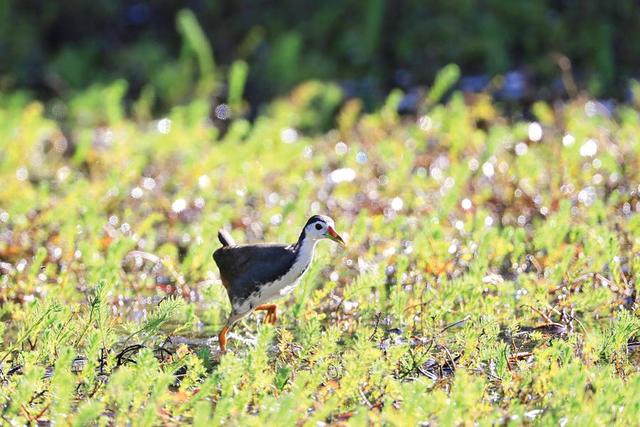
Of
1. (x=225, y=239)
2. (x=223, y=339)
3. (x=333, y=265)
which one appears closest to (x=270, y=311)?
(x=223, y=339)

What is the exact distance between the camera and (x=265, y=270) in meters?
5.61

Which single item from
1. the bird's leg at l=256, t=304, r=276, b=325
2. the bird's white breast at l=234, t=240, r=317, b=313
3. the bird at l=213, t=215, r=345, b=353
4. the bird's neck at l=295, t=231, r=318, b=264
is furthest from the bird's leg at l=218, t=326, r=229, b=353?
the bird's neck at l=295, t=231, r=318, b=264

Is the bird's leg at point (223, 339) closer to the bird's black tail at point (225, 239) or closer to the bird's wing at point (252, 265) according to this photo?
the bird's wing at point (252, 265)

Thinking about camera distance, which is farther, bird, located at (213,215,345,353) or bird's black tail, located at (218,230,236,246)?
bird's black tail, located at (218,230,236,246)

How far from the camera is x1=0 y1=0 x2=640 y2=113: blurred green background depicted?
36.3 ft

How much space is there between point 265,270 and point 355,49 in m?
6.05

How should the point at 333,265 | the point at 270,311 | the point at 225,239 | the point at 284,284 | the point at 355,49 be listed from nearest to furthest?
1. the point at 284,284
2. the point at 270,311
3. the point at 225,239
4. the point at 333,265
5. the point at 355,49

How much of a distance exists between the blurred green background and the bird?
509 centimetres

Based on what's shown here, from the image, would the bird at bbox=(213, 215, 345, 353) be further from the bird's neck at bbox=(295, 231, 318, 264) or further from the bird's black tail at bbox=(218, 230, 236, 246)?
the bird's black tail at bbox=(218, 230, 236, 246)

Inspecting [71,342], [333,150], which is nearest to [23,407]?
[71,342]

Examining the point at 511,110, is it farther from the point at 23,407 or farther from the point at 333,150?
the point at 23,407

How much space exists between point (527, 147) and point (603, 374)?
475 cm

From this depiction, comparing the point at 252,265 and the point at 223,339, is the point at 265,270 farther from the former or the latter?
the point at 223,339

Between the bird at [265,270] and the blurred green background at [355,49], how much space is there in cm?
509
